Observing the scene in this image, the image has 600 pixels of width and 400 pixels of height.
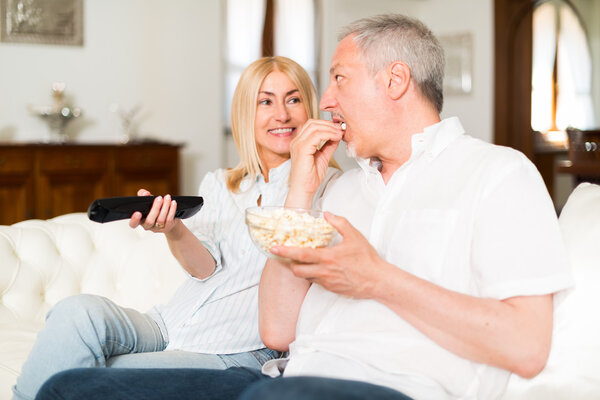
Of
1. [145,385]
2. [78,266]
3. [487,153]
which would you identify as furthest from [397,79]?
[78,266]

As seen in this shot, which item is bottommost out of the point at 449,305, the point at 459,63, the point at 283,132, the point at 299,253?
the point at 449,305

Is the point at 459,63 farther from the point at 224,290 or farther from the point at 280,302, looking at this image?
the point at 280,302

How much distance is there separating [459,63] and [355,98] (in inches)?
241

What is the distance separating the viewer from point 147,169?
5.14 meters

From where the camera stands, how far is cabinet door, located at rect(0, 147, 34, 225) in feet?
14.5

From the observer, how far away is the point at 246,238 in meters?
1.86

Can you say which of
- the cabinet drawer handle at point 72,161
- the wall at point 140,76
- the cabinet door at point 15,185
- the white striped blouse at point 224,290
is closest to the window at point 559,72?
the wall at point 140,76

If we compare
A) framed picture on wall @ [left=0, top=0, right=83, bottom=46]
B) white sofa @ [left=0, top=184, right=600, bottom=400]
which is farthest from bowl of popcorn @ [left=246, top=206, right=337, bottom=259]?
framed picture on wall @ [left=0, top=0, right=83, bottom=46]

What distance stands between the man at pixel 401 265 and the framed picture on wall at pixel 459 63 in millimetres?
5954

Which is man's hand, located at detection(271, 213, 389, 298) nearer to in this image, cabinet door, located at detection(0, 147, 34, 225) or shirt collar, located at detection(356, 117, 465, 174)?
shirt collar, located at detection(356, 117, 465, 174)

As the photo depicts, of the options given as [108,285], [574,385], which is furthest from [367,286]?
[108,285]

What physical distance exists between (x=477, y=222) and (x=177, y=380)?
0.72 metres

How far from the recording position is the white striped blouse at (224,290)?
1779mm

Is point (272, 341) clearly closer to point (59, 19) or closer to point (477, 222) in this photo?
point (477, 222)
